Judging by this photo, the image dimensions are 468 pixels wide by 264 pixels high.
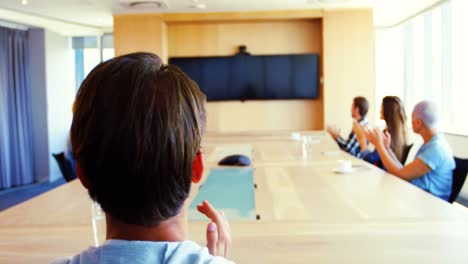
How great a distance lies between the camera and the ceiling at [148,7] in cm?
691

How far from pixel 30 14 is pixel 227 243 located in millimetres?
7618

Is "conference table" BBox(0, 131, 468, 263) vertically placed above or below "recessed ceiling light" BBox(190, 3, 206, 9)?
below

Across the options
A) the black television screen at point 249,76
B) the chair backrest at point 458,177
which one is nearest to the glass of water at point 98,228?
the chair backrest at point 458,177

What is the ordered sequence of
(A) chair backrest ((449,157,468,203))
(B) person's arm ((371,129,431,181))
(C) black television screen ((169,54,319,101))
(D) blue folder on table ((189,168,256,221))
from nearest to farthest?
(D) blue folder on table ((189,168,256,221)), (A) chair backrest ((449,157,468,203)), (B) person's arm ((371,129,431,181)), (C) black television screen ((169,54,319,101))

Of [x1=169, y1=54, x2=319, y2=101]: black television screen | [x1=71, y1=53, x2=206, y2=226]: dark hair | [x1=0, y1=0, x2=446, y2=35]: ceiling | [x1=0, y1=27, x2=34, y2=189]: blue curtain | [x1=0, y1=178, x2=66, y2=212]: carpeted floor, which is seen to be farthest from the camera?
[x1=169, y1=54, x2=319, y2=101]: black television screen

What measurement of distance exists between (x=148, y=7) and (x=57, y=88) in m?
3.03

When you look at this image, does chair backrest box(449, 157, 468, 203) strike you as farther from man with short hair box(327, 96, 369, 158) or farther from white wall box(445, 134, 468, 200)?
white wall box(445, 134, 468, 200)

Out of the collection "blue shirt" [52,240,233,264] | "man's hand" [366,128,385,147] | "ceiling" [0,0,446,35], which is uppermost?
Answer: "ceiling" [0,0,446,35]

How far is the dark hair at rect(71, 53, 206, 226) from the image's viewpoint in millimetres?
618

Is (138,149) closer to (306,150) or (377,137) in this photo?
(377,137)

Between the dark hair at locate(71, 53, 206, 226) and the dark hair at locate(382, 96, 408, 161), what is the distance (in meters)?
3.24

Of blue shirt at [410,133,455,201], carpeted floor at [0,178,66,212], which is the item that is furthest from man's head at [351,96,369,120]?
carpeted floor at [0,178,66,212]

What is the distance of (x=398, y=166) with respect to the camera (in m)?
3.18

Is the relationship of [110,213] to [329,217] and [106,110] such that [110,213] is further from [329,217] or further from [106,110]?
[329,217]
